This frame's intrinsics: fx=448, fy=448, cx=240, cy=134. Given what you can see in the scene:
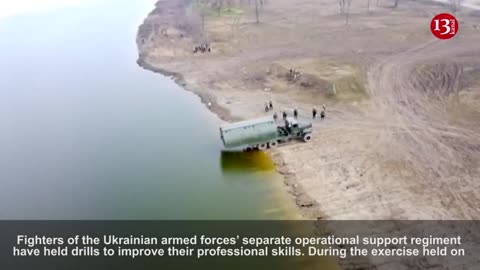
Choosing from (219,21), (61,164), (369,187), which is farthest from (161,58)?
(369,187)

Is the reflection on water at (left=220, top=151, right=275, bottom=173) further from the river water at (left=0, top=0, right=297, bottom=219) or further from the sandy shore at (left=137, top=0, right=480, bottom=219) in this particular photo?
the sandy shore at (left=137, top=0, right=480, bottom=219)

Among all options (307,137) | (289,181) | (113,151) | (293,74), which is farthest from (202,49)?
(289,181)

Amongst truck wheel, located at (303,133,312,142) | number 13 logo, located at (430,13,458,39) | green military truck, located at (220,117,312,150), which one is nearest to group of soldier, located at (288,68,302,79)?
green military truck, located at (220,117,312,150)

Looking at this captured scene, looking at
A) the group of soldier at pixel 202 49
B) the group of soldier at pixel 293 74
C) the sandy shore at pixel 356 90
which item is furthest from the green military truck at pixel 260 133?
the group of soldier at pixel 202 49

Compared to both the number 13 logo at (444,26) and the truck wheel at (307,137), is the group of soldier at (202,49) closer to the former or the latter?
the truck wheel at (307,137)

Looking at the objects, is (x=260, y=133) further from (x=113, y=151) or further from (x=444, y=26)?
(x=444, y=26)

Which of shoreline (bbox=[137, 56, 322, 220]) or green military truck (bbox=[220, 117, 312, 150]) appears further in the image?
green military truck (bbox=[220, 117, 312, 150])

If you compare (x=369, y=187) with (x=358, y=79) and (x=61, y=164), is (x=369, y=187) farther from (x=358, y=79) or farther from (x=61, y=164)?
(x=61, y=164)
